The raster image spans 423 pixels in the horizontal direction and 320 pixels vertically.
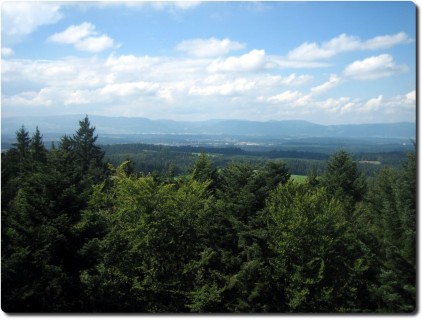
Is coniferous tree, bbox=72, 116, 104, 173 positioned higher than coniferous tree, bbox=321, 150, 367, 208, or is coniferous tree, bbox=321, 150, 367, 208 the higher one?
coniferous tree, bbox=72, 116, 104, 173

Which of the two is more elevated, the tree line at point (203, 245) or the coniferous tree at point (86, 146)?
the coniferous tree at point (86, 146)

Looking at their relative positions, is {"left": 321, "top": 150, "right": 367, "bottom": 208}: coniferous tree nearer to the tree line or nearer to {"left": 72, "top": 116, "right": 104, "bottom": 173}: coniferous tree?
the tree line

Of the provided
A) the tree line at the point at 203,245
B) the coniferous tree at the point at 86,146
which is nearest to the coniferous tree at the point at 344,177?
the tree line at the point at 203,245

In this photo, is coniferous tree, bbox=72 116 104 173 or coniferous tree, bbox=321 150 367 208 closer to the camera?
coniferous tree, bbox=321 150 367 208

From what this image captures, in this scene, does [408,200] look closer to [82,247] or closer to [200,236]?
[200,236]

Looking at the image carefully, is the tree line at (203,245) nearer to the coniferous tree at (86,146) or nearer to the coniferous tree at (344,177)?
the coniferous tree at (344,177)

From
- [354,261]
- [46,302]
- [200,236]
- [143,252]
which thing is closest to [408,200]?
[354,261]

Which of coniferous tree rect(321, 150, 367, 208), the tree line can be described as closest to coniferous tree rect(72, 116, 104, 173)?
the tree line

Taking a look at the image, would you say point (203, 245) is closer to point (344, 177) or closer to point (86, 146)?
point (344, 177)
